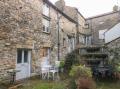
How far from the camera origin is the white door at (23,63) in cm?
1209

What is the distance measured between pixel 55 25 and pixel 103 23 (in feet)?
54.5

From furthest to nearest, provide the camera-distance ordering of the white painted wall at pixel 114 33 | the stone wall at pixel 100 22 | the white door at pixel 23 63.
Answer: the stone wall at pixel 100 22 < the white painted wall at pixel 114 33 < the white door at pixel 23 63

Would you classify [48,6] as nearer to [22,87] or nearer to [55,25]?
[55,25]

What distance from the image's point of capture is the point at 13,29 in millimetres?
11398

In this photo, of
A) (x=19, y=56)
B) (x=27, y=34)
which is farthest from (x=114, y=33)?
(x=19, y=56)

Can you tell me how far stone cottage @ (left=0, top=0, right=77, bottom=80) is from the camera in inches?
424

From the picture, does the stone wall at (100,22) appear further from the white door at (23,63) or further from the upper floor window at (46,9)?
the white door at (23,63)

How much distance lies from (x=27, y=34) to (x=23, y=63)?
210 cm

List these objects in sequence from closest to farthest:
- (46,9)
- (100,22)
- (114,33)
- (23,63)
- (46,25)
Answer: (23,63) < (46,25) < (46,9) < (114,33) < (100,22)

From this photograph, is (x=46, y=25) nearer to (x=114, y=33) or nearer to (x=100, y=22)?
(x=114, y=33)

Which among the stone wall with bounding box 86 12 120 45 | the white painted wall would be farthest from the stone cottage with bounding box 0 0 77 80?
the stone wall with bounding box 86 12 120 45

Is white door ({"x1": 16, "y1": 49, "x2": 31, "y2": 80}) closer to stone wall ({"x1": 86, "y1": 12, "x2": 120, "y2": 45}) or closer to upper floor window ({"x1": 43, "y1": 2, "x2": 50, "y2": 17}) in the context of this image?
upper floor window ({"x1": 43, "y1": 2, "x2": 50, "y2": 17})

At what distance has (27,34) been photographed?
12852 millimetres

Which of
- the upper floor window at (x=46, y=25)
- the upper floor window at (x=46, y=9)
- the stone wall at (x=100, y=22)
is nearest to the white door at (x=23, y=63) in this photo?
the upper floor window at (x=46, y=25)
